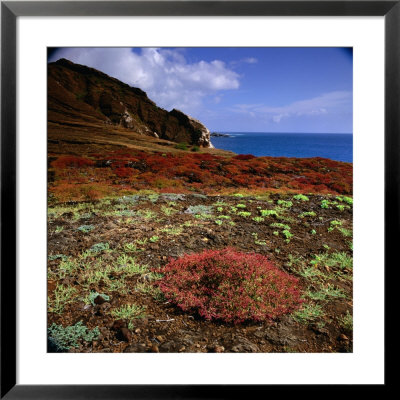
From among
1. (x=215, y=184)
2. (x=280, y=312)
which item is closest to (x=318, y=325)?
(x=280, y=312)

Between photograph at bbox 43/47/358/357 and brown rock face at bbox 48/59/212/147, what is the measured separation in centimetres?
3

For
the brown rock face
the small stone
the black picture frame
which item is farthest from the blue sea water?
the small stone

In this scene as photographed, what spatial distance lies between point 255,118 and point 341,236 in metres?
2.12

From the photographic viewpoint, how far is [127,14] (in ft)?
8.63

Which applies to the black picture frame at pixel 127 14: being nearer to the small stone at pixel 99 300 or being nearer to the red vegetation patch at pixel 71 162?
the small stone at pixel 99 300

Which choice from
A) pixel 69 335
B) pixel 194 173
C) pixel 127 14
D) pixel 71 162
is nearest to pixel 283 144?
pixel 194 173

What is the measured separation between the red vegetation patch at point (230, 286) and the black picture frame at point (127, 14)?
0.73 metres

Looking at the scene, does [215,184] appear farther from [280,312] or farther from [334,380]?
[334,380]

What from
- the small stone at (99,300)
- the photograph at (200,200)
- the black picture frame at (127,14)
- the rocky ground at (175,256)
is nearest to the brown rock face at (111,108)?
the photograph at (200,200)

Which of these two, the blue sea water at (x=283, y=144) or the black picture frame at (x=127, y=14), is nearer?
the black picture frame at (x=127, y=14)

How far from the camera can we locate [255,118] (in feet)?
13.7

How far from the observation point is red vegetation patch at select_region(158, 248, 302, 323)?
9.96 ft

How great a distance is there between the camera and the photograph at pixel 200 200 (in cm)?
296

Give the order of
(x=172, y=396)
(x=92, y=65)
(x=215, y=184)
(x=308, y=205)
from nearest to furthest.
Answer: (x=172, y=396) → (x=92, y=65) → (x=308, y=205) → (x=215, y=184)
